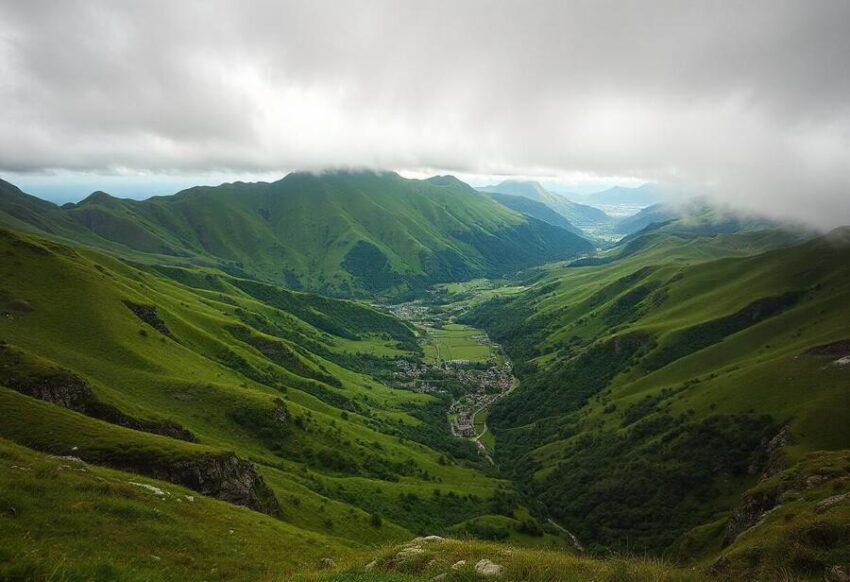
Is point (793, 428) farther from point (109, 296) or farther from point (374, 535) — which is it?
point (109, 296)

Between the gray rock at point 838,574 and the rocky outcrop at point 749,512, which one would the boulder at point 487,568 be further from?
the rocky outcrop at point 749,512

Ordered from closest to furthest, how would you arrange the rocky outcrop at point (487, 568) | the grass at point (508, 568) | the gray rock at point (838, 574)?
the grass at point (508, 568)
the gray rock at point (838, 574)
the rocky outcrop at point (487, 568)

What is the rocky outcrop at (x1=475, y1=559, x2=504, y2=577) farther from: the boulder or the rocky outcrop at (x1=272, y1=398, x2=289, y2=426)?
the rocky outcrop at (x1=272, y1=398, x2=289, y2=426)

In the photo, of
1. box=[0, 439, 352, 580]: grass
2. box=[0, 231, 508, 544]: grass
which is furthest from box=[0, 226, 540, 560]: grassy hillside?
box=[0, 439, 352, 580]: grass

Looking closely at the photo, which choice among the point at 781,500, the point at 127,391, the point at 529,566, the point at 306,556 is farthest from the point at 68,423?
the point at 781,500

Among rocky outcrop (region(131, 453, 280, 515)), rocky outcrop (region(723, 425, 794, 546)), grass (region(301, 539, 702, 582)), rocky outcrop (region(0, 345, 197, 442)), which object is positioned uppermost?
grass (region(301, 539, 702, 582))

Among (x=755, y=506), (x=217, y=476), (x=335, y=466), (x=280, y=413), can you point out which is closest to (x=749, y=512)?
(x=755, y=506)

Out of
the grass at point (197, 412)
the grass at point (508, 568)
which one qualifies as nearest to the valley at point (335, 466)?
the grass at point (508, 568)

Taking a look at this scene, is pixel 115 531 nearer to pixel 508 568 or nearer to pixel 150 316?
pixel 508 568

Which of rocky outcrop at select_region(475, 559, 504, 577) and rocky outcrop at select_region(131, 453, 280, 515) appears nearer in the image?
rocky outcrop at select_region(475, 559, 504, 577)

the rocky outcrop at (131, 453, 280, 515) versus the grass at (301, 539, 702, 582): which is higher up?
the grass at (301, 539, 702, 582)

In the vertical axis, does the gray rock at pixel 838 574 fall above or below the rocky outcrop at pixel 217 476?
above
